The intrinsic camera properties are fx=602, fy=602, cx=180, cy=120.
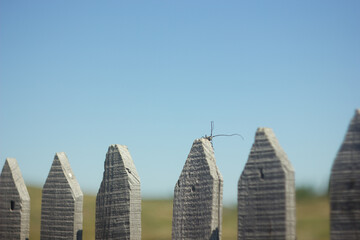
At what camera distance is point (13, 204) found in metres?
8.29

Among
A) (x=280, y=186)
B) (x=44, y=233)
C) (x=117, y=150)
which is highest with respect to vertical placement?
(x=117, y=150)

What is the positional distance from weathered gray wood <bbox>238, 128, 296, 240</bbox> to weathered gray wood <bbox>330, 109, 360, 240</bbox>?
38 centimetres

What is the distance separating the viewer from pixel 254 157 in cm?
588

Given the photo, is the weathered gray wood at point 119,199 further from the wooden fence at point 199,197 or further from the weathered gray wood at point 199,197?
the weathered gray wood at point 199,197

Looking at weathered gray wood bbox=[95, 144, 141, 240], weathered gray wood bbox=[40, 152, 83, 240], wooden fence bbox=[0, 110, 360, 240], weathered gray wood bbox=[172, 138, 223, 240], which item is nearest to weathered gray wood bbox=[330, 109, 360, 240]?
wooden fence bbox=[0, 110, 360, 240]

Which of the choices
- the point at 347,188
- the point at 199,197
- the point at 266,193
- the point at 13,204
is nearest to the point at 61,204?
the point at 13,204

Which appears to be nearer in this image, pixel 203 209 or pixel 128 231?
pixel 203 209

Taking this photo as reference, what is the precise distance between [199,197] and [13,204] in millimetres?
3179

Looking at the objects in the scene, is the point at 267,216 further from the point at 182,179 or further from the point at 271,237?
the point at 182,179

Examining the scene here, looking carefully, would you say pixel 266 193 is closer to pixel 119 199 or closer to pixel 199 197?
pixel 199 197

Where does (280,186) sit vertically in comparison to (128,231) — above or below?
above

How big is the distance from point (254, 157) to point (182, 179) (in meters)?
1.01

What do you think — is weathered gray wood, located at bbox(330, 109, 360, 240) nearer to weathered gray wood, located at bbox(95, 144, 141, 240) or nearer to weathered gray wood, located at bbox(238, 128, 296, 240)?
weathered gray wood, located at bbox(238, 128, 296, 240)

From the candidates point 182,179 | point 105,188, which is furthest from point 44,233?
point 182,179
